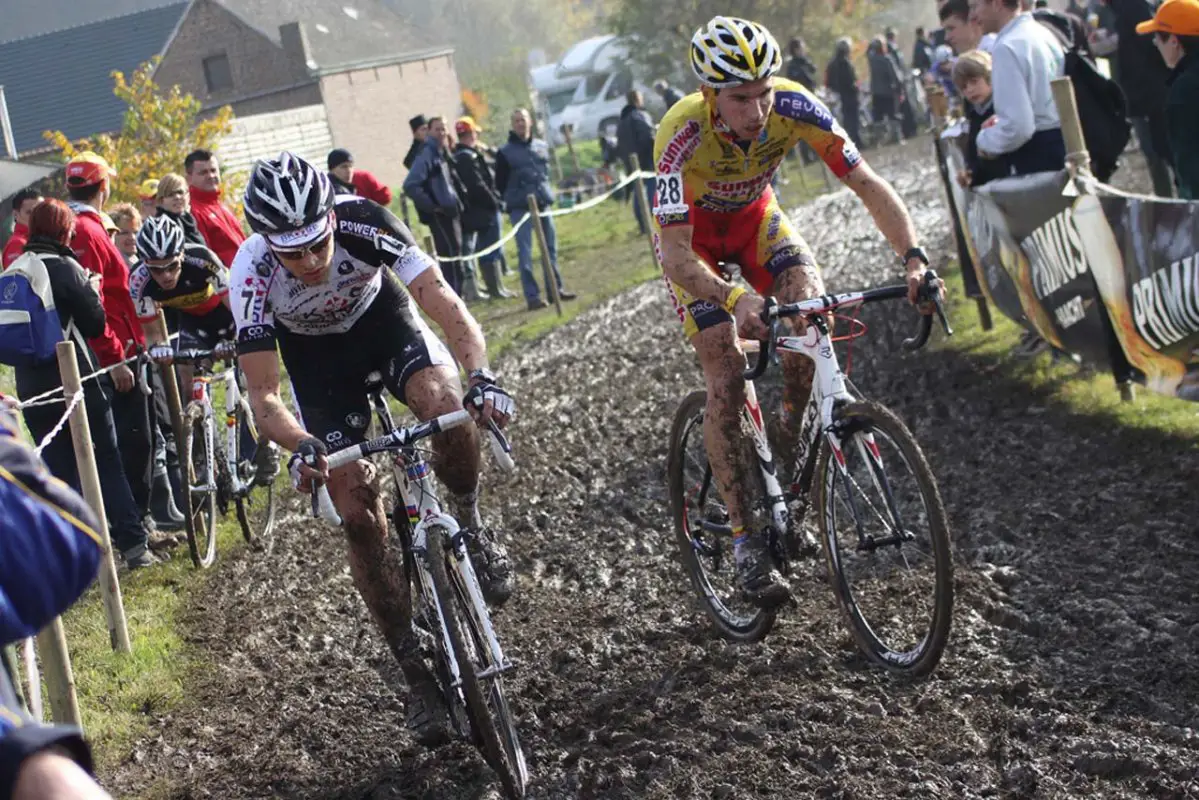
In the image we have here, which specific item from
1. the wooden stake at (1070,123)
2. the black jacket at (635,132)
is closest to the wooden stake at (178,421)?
the wooden stake at (1070,123)

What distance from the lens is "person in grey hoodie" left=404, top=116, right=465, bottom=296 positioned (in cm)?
1752

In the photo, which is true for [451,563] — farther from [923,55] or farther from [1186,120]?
[923,55]

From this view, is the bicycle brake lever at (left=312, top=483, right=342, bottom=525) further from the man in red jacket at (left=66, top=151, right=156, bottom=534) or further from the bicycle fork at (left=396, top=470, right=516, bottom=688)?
the man in red jacket at (left=66, top=151, right=156, bottom=534)

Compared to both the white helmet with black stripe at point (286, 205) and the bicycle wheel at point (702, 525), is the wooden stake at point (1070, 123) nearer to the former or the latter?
the bicycle wheel at point (702, 525)

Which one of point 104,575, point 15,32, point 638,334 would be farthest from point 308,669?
point 15,32

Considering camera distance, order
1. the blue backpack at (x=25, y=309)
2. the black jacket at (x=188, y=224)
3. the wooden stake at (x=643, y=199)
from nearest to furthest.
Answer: the blue backpack at (x=25, y=309) → the black jacket at (x=188, y=224) → the wooden stake at (x=643, y=199)

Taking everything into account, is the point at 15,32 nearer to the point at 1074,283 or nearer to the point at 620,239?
the point at 620,239

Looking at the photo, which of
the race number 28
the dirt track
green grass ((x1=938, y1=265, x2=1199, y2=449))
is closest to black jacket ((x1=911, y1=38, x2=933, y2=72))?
green grass ((x1=938, y1=265, x2=1199, y2=449))

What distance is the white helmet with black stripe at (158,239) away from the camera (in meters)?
9.15

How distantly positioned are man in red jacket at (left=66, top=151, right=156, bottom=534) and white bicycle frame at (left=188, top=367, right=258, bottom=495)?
1.59 ft

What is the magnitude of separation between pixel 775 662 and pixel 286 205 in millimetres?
2669

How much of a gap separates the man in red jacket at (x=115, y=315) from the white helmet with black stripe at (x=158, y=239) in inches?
18.6

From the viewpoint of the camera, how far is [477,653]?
5.19m

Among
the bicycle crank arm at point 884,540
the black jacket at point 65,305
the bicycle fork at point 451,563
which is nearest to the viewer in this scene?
the bicycle fork at point 451,563
